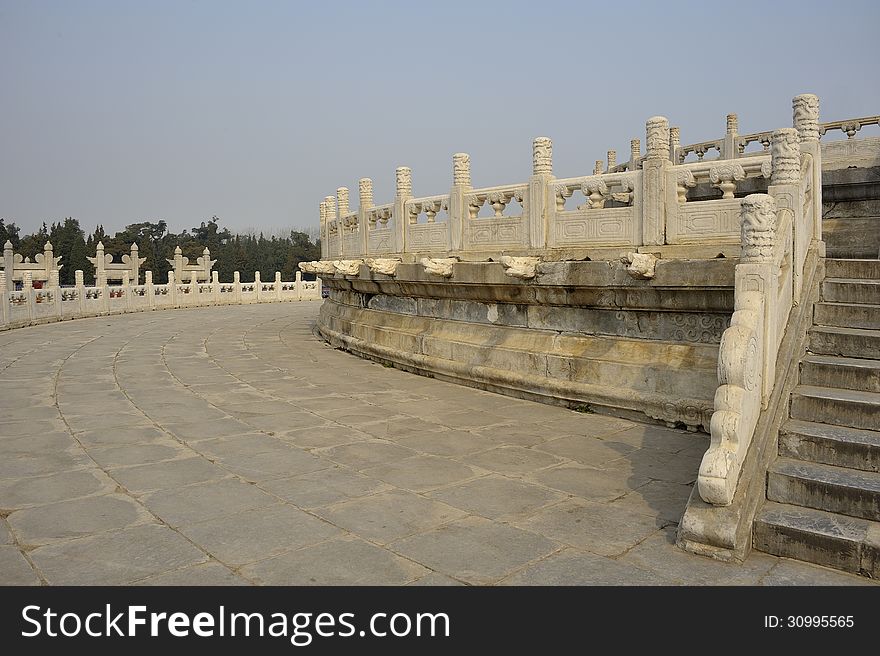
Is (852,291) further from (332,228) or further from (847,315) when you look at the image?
(332,228)

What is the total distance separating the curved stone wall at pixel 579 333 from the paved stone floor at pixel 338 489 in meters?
0.27

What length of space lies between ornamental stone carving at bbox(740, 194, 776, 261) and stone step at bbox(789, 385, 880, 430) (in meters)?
0.95

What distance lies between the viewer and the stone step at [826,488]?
11.7 feet

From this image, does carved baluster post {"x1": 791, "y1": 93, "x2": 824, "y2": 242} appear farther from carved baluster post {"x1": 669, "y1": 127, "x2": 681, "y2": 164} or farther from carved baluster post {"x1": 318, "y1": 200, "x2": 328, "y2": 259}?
carved baluster post {"x1": 318, "y1": 200, "x2": 328, "y2": 259}

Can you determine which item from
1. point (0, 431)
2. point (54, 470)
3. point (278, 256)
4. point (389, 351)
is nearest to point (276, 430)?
point (54, 470)

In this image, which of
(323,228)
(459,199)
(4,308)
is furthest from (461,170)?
(4,308)

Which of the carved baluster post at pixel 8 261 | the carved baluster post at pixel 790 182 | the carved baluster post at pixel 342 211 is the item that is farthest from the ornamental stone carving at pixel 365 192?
the carved baluster post at pixel 8 261

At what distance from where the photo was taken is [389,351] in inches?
382

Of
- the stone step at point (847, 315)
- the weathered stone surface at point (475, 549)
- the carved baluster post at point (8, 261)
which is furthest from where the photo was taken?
the carved baluster post at point (8, 261)

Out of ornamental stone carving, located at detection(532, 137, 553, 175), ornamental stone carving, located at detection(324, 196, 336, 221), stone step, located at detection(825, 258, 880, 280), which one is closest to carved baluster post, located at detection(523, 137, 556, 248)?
ornamental stone carving, located at detection(532, 137, 553, 175)

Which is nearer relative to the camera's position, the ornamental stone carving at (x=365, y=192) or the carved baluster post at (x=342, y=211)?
the ornamental stone carving at (x=365, y=192)

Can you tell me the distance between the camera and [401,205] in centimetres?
1015

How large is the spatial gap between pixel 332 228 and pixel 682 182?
370 inches

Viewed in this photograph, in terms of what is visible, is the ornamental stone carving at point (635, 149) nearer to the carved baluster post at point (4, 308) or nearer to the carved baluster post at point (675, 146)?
the carved baluster post at point (675, 146)
